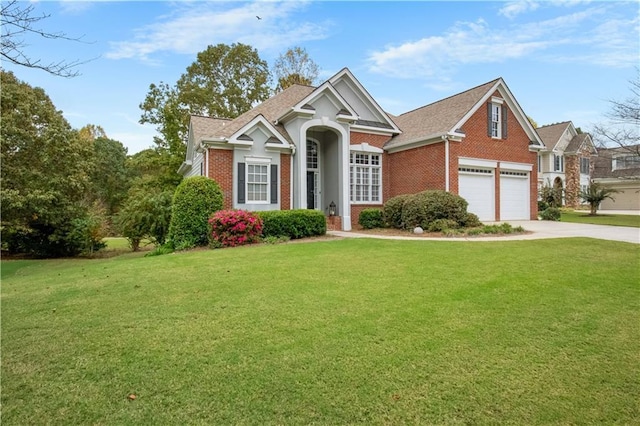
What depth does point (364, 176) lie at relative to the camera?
58.6ft

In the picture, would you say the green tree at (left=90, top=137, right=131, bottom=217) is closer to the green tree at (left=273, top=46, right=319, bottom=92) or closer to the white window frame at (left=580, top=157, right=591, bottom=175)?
the green tree at (left=273, top=46, right=319, bottom=92)

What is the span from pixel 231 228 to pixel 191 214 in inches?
61.9

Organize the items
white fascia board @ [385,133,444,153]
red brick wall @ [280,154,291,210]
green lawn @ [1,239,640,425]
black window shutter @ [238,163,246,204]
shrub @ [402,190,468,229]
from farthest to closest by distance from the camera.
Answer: white fascia board @ [385,133,444,153], red brick wall @ [280,154,291,210], black window shutter @ [238,163,246,204], shrub @ [402,190,468,229], green lawn @ [1,239,640,425]

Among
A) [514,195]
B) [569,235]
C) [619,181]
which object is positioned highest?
[619,181]

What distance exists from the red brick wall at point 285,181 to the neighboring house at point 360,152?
5cm

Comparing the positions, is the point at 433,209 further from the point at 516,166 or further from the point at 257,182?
the point at 516,166

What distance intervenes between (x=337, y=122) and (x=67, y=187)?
514 inches

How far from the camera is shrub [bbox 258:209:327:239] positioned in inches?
493

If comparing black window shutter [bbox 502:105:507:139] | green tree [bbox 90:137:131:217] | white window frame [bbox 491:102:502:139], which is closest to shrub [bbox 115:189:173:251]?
white window frame [bbox 491:102:502:139]

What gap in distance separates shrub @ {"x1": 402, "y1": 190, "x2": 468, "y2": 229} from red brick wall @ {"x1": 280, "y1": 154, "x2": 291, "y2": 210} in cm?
518

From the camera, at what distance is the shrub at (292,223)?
12523 mm

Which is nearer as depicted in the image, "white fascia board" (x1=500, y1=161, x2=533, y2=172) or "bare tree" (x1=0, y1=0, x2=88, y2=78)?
"bare tree" (x1=0, y1=0, x2=88, y2=78)

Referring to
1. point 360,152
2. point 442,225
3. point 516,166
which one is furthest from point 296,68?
point 442,225

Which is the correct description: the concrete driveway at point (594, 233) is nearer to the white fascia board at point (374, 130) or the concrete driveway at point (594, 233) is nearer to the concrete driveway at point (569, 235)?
the concrete driveway at point (569, 235)
